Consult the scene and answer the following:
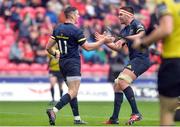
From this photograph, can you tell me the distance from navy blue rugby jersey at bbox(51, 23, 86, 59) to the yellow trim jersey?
5780mm

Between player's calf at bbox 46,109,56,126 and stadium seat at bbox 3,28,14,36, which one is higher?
stadium seat at bbox 3,28,14,36

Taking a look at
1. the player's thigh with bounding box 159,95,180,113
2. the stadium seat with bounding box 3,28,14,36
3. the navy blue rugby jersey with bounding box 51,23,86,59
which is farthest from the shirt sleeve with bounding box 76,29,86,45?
the stadium seat with bounding box 3,28,14,36

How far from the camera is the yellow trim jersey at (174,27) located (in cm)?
841

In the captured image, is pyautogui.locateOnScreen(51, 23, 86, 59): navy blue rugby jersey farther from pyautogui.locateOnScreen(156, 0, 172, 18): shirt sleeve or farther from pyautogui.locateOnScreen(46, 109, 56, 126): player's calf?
pyautogui.locateOnScreen(156, 0, 172, 18): shirt sleeve

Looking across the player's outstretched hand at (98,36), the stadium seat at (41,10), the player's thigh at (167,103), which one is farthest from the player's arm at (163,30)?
the stadium seat at (41,10)

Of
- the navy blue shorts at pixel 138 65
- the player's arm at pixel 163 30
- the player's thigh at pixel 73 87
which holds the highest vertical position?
the player's arm at pixel 163 30

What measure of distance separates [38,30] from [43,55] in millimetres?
1365

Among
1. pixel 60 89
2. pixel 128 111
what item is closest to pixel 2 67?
pixel 60 89

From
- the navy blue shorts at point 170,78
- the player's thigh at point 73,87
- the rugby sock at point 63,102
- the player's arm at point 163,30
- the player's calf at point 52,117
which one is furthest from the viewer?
the player's thigh at point 73,87

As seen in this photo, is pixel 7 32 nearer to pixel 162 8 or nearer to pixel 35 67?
pixel 35 67

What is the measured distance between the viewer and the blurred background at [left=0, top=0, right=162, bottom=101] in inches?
1019

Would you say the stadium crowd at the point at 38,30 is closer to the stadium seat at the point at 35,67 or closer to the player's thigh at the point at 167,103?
the stadium seat at the point at 35,67

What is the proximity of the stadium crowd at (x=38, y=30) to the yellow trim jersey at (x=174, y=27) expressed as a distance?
687 inches

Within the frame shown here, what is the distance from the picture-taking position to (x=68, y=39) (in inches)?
568
